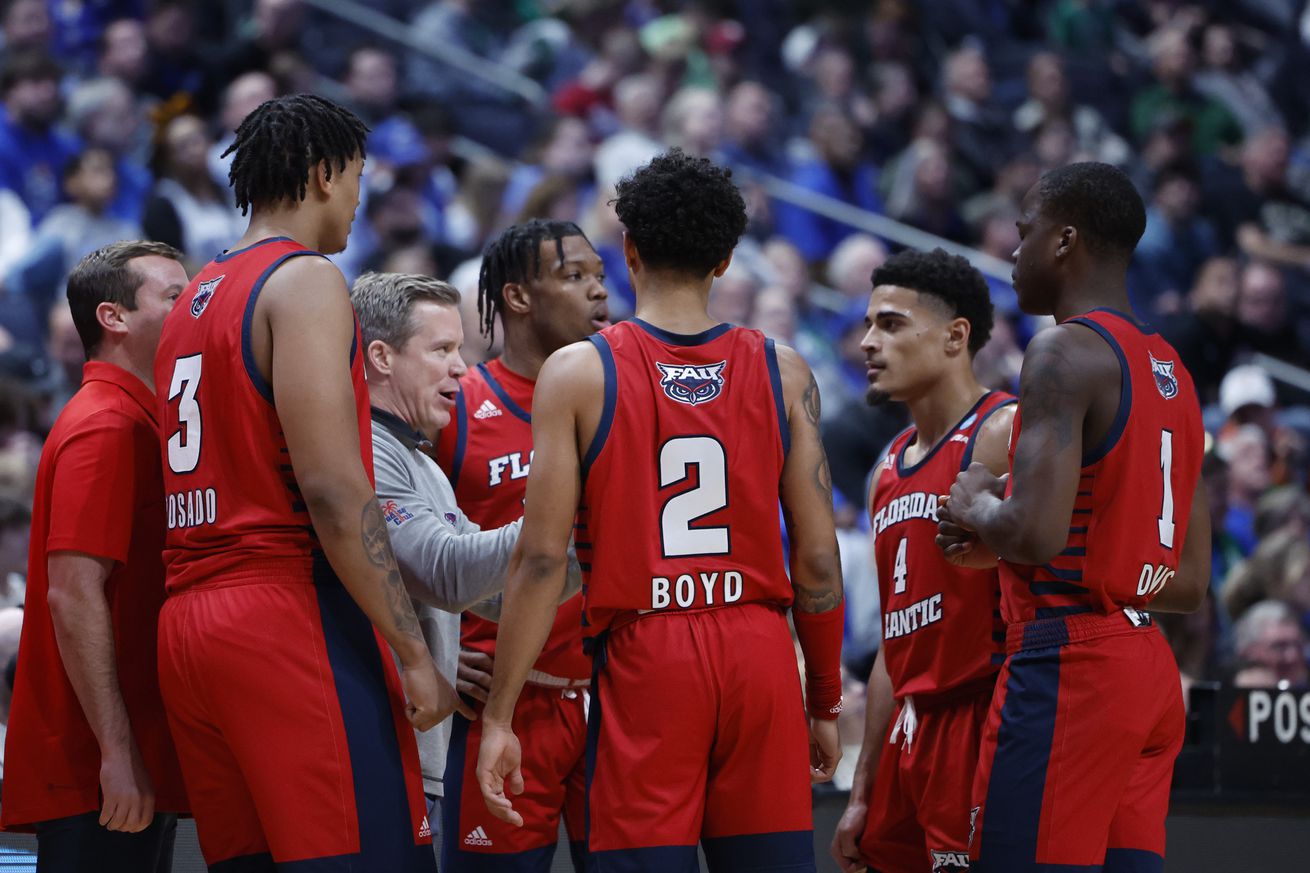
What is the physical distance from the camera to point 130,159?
31.2ft

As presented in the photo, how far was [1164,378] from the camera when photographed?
354cm

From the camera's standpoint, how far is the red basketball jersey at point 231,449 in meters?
3.13

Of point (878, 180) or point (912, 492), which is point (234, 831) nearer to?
point (912, 492)

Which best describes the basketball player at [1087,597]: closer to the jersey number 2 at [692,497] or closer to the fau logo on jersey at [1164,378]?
the fau logo on jersey at [1164,378]

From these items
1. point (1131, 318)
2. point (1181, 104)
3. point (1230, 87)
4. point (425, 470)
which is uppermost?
point (1230, 87)

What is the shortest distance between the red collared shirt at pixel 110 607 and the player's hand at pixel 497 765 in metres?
0.72

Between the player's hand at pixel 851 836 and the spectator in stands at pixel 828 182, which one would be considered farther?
the spectator in stands at pixel 828 182

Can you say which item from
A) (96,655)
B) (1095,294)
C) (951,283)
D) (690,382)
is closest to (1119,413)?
(1095,294)

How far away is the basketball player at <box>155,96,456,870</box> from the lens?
3.04m

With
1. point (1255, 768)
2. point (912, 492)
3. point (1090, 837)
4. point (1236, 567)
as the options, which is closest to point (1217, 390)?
point (1236, 567)

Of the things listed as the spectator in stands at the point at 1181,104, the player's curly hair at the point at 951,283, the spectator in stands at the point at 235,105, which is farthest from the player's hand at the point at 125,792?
the spectator in stands at the point at 1181,104

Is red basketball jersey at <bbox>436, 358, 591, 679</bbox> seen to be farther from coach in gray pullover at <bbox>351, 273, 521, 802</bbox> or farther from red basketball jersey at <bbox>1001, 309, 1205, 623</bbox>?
red basketball jersey at <bbox>1001, 309, 1205, 623</bbox>

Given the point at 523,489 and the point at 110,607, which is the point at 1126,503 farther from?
the point at 110,607

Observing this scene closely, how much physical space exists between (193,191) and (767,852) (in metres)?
6.67
